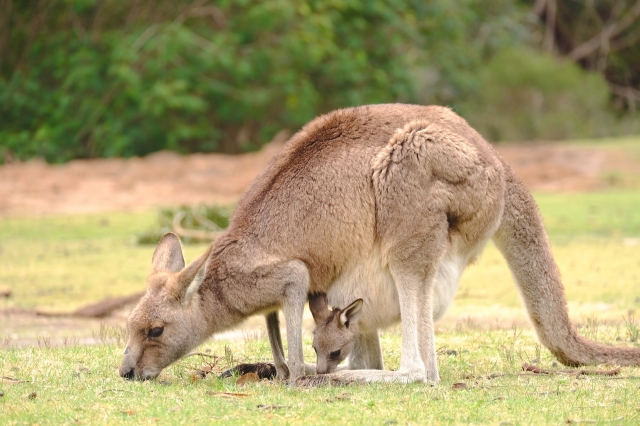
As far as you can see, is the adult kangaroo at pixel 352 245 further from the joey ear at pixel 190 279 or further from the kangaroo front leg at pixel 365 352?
the kangaroo front leg at pixel 365 352

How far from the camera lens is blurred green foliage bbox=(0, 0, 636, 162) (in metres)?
20.9

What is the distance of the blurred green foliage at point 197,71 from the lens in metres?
20.9

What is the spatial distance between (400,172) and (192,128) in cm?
1713

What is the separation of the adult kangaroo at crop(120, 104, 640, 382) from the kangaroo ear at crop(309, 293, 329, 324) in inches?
2.1

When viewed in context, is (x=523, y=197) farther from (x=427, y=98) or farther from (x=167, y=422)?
(x=427, y=98)

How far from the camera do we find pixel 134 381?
499 centimetres

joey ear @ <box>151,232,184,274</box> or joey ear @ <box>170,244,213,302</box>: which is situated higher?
joey ear @ <box>151,232,184,274</box>

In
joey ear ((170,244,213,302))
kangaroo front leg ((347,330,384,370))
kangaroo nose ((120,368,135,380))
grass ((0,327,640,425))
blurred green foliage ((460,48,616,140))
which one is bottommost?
grass ((0,327,640,425))

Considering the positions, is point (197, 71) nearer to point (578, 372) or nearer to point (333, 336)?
point (333, 336)

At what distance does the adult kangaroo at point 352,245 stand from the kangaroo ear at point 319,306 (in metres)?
0.05

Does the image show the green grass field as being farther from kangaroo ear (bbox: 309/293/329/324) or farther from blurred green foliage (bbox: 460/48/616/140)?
blurred green foliage (bbox: 460/48/616/140)

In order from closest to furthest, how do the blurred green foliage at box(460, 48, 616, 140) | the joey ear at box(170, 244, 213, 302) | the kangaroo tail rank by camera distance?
the joey ear at box(170, 244, 213, 302) → the kangaroo tail → the blurred green foliage at box(460, 48, 616, 140)

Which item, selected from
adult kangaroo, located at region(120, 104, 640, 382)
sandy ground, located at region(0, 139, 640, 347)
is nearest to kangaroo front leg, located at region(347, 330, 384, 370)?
adult kangaroo, located at region(120, 104, 640, 382)

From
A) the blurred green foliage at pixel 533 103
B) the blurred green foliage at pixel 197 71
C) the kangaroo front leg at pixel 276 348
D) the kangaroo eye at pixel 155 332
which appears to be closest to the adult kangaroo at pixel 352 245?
the kangaroo eye at pixel 155 332
